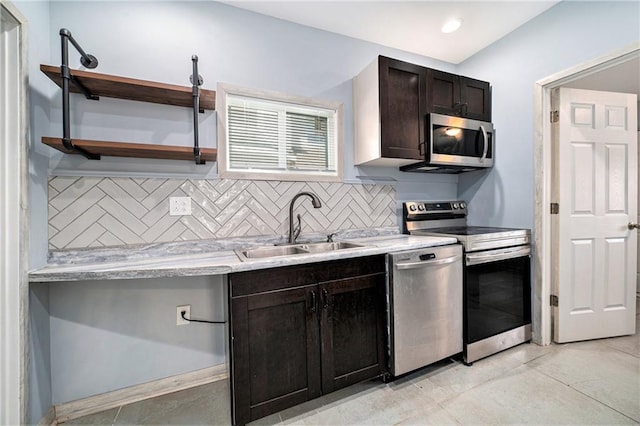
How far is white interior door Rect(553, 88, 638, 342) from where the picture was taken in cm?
220

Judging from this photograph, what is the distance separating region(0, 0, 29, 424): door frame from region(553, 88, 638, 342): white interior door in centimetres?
347

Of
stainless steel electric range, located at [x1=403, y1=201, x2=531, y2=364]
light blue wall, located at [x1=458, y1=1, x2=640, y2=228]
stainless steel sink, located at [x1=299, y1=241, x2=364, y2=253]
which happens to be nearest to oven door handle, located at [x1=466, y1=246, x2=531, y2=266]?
stainless steel electric range, located at [x1=403, y1=201, x2=531, y2=364]

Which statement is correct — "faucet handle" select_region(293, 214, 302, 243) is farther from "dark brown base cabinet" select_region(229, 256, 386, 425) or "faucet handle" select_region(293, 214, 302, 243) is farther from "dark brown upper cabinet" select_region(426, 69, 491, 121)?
"dark brown upper cabinet" select_region(426, 69, 491, 121)

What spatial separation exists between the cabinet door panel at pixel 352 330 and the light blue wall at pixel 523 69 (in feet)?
5.29

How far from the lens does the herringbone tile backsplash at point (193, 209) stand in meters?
1.54

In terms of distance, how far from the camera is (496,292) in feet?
6.78

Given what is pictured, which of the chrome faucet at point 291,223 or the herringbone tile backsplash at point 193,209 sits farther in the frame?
the chrome faucet at point 291,223

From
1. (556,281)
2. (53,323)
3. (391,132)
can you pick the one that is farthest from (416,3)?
(53,323)

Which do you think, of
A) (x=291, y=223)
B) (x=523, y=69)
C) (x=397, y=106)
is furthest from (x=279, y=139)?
(x=523, y=69)

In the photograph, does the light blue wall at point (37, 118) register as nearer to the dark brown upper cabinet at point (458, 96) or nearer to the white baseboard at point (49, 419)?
the white baseboard at point (49, 419)

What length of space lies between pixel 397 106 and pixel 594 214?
191 centimetres

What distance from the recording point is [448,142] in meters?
2.25

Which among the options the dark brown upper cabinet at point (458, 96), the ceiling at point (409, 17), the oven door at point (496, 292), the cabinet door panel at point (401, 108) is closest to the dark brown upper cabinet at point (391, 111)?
the cabinet door panel at point (401, 108)

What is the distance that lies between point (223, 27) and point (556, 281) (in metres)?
3.31
